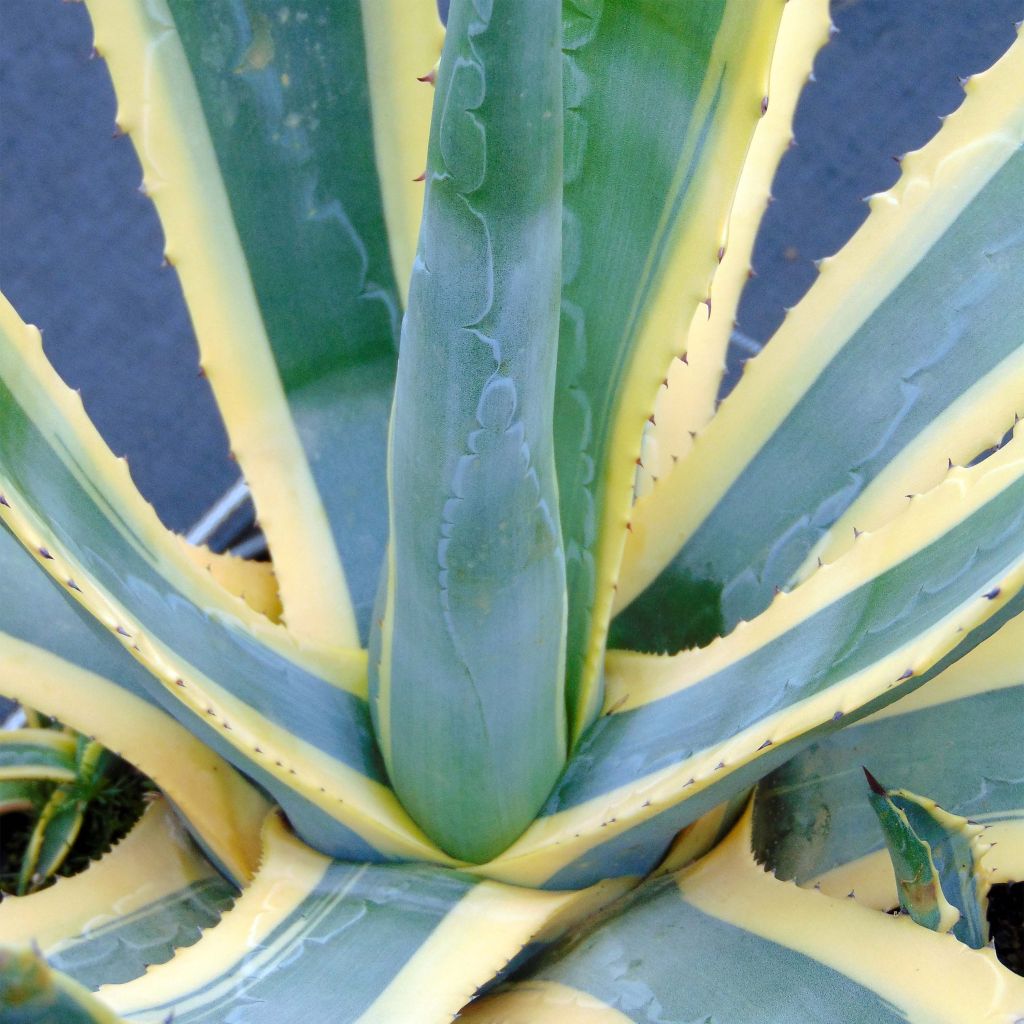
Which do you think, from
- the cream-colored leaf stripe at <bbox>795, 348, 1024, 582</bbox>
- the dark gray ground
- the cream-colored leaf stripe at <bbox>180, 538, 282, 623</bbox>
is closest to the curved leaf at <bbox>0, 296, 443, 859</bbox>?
the cream-colored leaf stripe at <bbox>180, 538, 282, 623</bbox>

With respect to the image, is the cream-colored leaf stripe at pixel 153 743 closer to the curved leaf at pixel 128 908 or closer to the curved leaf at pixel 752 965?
the curved leaf at pixel 128 908

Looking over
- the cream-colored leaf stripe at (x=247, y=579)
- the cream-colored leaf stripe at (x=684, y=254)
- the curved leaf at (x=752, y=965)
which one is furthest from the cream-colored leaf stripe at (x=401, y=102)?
the curved leaf at (x=752, y=965)

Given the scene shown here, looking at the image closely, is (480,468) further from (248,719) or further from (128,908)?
(128,908)

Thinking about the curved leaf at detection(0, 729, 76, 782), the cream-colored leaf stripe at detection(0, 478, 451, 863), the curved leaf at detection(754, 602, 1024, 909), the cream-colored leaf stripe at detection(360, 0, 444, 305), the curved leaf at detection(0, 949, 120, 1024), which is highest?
the cream-colored leaf stripe at detection(360, 0, 444, 305)

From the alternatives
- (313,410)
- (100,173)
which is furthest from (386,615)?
(100,173)

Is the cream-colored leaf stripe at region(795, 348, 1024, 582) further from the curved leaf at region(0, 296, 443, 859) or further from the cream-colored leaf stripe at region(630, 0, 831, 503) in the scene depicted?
the curved leaf at region(0, 296, 443, 859)

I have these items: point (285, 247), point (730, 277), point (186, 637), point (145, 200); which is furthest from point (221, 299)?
point (145, 200)

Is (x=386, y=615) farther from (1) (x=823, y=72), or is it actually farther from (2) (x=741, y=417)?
(1) (x=823, y=72)
